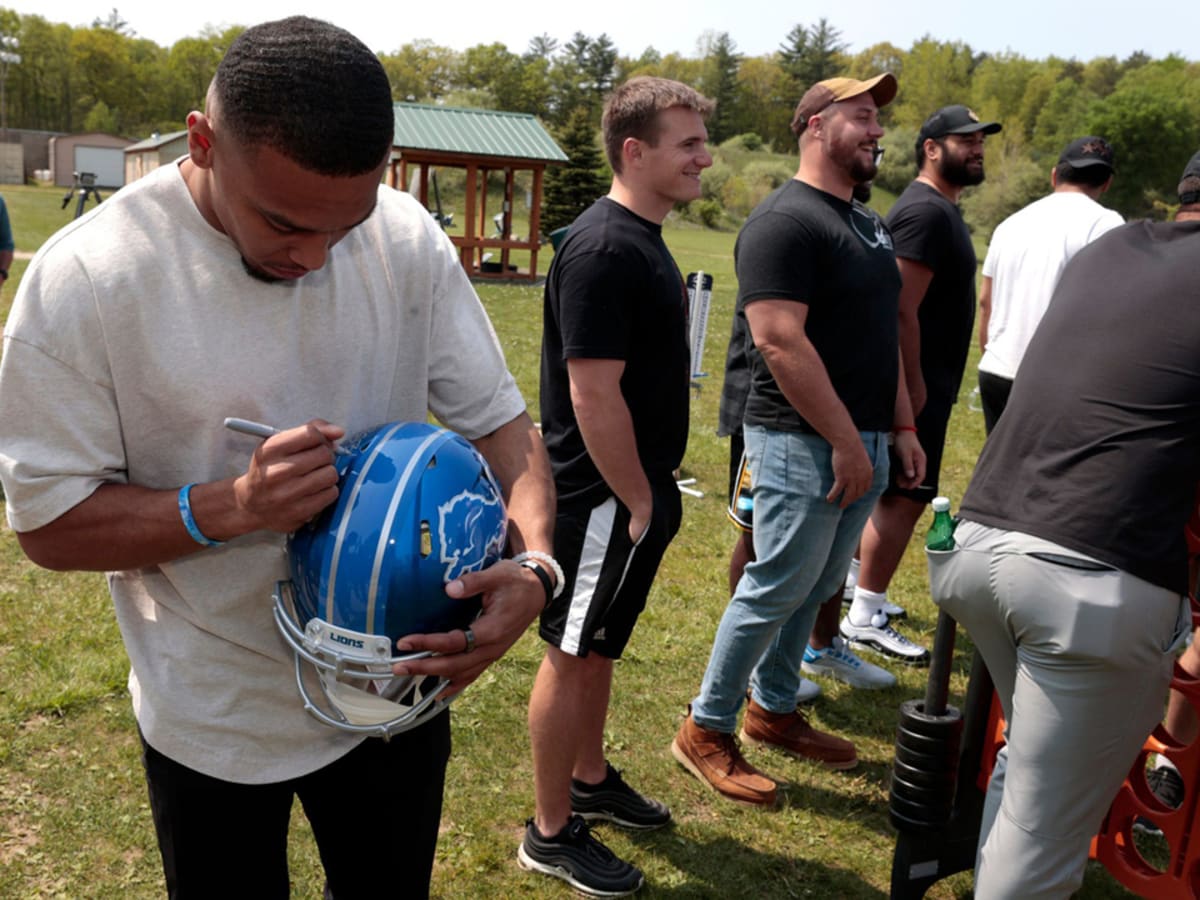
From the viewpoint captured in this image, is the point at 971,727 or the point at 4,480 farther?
the point at 971,727

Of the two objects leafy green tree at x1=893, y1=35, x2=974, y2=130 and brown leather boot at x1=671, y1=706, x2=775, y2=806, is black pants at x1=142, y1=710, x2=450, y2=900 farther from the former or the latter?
leafy green tree at x1=893, y1=35, x2=974, y2=130

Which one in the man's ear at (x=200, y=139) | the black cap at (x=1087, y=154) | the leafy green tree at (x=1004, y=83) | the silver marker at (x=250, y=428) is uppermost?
the leafy green tree at (x=1004, y=83)

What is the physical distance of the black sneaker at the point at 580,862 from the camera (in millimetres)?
3424

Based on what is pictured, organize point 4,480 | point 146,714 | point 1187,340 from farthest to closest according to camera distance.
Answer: point 1187,340 → point 146,714 → point 4,480

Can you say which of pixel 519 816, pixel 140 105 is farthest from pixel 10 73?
pixel 519 816

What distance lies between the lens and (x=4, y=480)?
166 cm

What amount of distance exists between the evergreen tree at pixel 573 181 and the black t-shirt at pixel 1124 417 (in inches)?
1332

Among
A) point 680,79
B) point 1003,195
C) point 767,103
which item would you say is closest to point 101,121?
point 680,79

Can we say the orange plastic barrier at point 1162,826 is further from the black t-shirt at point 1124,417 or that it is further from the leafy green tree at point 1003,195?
the leafy green tree at point 1003,195

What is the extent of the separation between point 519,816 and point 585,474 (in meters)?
1.43

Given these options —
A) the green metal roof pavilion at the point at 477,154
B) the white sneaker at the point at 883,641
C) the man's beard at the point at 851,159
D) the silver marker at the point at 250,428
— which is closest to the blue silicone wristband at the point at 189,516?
the silver marker at the point at 250,428

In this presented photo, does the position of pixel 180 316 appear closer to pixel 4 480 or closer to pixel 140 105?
pixel 4 480

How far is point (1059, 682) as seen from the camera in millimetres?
2551

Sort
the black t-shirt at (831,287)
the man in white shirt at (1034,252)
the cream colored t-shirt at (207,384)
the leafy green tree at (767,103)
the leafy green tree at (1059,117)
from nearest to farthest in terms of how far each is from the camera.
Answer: the cream colored t-shirt at (207,384) < the black t-shirt at (831,287) < the man in white shirt at (1034,252) < the leafy green tree at (1059,117) < the leafy green tree at (767,103)
